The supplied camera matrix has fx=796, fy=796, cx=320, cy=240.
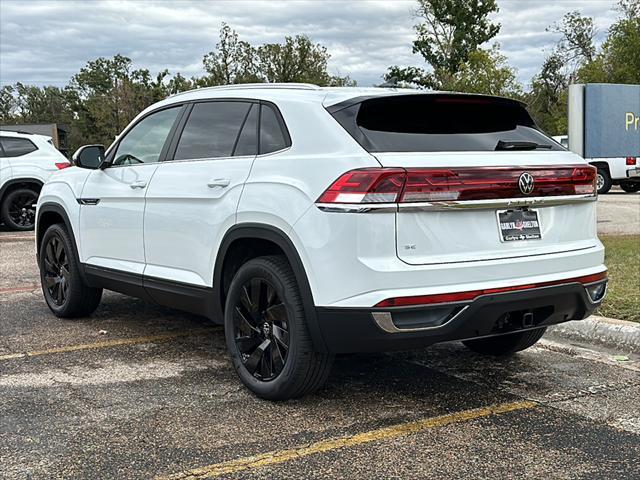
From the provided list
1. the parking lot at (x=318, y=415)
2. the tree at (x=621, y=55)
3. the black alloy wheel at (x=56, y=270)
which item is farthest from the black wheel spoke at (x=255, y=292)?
the tree at (x=621, y=55)

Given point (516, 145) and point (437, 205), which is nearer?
point (437, 205)

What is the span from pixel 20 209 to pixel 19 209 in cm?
2

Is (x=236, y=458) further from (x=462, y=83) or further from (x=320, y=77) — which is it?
(x=320, y=77)

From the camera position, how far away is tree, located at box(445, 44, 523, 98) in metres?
46.0

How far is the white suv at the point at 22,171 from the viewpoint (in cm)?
1405

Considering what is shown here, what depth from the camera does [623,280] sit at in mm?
7164

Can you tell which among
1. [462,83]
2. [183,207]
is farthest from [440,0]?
[183,207]

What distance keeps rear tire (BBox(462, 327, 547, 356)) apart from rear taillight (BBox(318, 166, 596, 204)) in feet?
4.39

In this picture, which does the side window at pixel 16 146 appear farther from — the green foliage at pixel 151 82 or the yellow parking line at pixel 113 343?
the green foliage at pixel 151 82

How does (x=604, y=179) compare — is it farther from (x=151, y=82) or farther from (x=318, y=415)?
(x=151, y=82)

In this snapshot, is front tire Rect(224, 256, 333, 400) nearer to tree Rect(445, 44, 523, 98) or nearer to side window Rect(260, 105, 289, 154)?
side window Rect(260, 105, 289, 154)

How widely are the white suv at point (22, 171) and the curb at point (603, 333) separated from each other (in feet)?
34.5

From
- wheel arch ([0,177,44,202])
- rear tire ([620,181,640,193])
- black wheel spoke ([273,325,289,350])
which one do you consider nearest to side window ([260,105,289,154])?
black wheel spoke ([273,325,289,350])

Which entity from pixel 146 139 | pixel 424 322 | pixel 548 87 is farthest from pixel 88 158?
pixel 548 87
